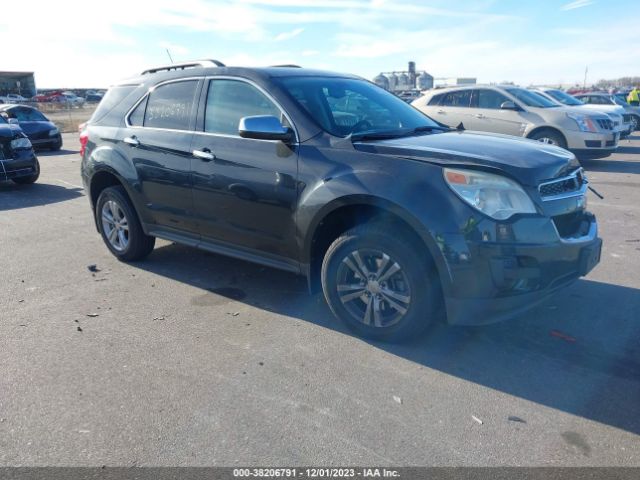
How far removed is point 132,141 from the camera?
17.0 ft

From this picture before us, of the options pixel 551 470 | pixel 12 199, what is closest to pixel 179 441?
pixel 551 470

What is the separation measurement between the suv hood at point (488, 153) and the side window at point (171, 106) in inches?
71.9

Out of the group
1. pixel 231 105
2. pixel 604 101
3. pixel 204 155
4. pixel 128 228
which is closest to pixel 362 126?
pixel 231 105

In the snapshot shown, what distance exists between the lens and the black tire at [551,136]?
39.2ft

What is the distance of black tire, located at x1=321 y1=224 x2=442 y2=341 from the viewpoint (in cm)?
351

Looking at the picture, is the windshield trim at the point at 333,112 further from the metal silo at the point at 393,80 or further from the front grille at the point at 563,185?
the metal silo at the point at 393,80

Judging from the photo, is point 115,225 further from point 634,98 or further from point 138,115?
point 634,98

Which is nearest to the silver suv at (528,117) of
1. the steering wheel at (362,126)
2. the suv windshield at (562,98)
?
the suv windshield at (562,98)

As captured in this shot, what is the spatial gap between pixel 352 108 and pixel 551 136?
9.03 meters

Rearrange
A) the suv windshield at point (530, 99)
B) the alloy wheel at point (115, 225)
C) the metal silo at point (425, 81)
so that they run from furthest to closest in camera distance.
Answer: the metal silo at point (425, 81)
the suv windshield at point (530, 99)
the alloy wheel at point (115, 225)

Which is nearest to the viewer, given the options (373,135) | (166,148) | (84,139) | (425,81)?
(373,135)

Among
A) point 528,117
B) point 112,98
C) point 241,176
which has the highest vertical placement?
point 112,98

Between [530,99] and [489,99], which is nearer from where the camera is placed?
[530,99]

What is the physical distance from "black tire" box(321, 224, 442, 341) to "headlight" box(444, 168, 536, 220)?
484 mm
